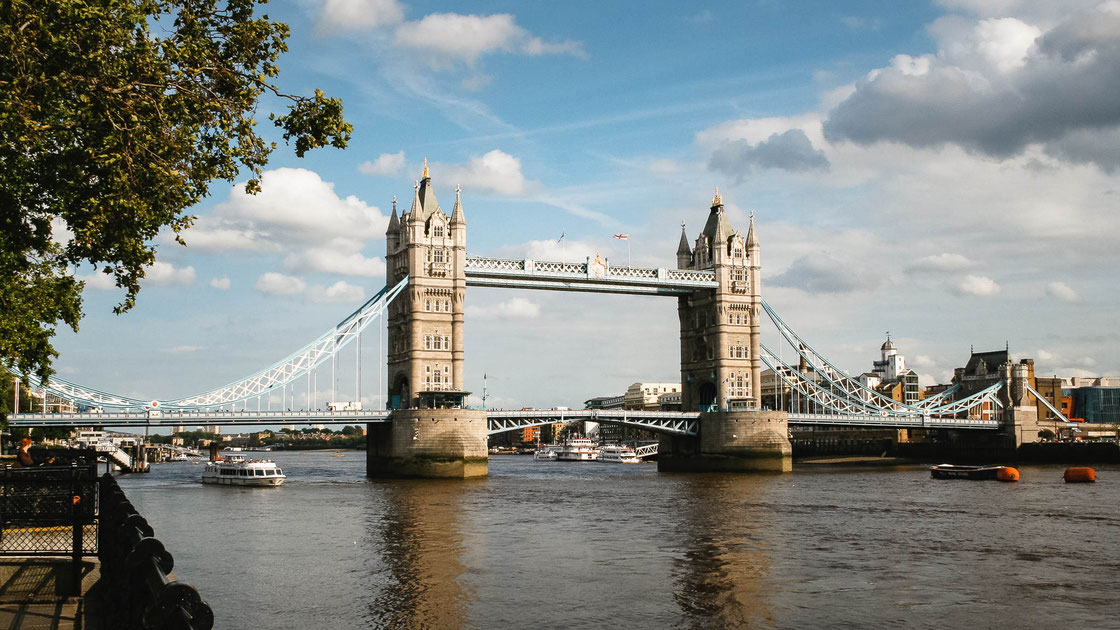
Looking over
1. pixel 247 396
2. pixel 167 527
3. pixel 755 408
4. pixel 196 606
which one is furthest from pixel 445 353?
pixel 196 606

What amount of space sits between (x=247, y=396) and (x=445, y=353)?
16343 mm

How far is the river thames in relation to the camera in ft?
74.9

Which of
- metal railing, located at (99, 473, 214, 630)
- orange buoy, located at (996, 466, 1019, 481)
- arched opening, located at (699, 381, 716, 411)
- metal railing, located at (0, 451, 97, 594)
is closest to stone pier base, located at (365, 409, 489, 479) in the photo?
arched opening, located at (699, 381, 716, 411)

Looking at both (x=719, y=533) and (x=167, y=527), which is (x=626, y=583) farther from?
(x=167, y=527)

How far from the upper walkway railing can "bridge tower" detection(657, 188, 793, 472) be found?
3.96 m

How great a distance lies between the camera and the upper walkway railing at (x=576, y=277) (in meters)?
88.2

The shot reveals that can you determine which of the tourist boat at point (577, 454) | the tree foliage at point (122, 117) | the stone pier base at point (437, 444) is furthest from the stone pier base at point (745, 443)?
the tree foliage at point (122, 117)

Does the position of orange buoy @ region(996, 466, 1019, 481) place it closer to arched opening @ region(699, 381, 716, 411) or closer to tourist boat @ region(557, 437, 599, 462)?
arched opening @ region(699, 381, 716, 411)

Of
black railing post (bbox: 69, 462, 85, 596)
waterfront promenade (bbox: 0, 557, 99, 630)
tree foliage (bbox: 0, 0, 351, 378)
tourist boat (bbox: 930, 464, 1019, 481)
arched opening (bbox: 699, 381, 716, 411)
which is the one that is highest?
tree foliage (bbox: 0, 0, 351, 378)

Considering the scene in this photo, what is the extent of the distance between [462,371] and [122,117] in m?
68.1

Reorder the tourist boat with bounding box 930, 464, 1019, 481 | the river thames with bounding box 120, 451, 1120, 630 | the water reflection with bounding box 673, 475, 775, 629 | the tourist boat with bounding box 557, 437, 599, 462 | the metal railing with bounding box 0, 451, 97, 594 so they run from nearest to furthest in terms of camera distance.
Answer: the metal railing with bounding box 0, 451, 97, 594, the water reflection with bounding box 673, 475, 775, 629, the river thames with bounding box 120, 451, 1120, 630, the tourist boat with bounding box 930, 464, 1019, 481, the tourist boat with bounding box 557, 437, 599, 462

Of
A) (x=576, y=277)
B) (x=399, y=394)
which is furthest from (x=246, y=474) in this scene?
(x=576, y=277)

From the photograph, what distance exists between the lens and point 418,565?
30.4m

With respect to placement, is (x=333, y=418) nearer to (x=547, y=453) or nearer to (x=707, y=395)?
(x=707, y=395)
